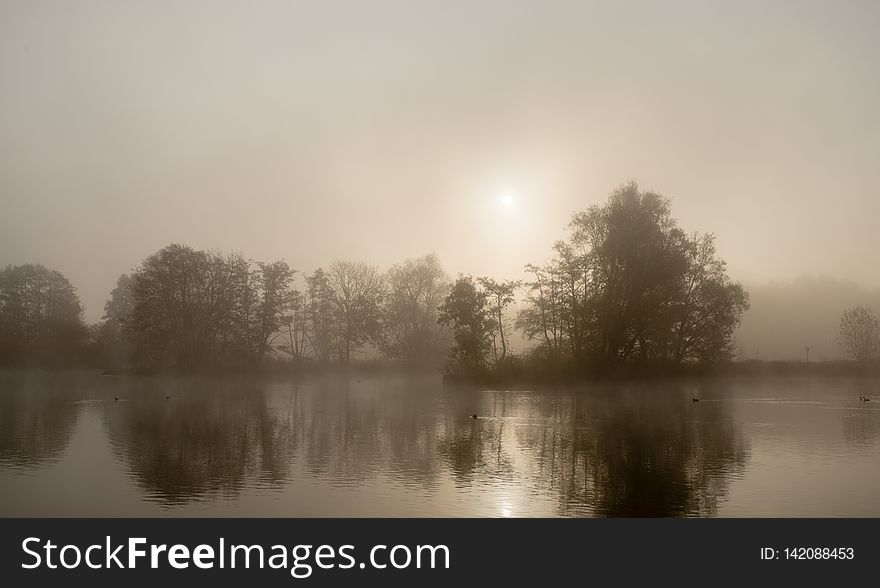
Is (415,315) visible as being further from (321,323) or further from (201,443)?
(201,443)

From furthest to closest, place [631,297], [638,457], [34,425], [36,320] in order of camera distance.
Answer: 1. [36,320]
2. [631,297]
3. [34,425]
4. [638,457]

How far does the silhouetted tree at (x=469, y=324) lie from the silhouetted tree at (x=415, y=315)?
60.2 ft

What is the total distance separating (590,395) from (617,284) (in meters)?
15.2

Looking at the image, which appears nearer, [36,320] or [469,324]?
[469,324]

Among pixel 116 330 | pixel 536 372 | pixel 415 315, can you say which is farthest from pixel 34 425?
pixel 116 330

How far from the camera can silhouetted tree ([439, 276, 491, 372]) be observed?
81.0m

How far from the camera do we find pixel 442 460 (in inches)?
1039

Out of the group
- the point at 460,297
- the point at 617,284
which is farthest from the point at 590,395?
the point at 460,297

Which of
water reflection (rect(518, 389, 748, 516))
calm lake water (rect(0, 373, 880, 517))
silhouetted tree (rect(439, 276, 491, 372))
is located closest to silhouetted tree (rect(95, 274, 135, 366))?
silhouetted tree (rect(439, 276, 491, 372))

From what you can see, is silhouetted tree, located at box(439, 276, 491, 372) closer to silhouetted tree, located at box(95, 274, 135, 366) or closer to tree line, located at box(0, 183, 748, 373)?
tree line, located at box(0, 183, 748, 373)

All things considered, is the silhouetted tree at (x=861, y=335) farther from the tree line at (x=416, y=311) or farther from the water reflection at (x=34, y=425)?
the water reflection at (x=34, y=425)

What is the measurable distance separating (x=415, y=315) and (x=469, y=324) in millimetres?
22682

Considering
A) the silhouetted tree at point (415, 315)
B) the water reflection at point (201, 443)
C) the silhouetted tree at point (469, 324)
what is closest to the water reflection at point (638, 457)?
the water reflection at point (201, 443)
